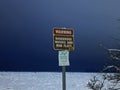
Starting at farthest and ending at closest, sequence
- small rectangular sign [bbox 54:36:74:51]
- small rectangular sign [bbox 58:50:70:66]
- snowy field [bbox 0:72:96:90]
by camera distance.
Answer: snowy field [bbox 0:72:96:90]
small rectangular sign [bbox 58:50:70:66]
small rectangular sign [bbox 54:36:74:51]

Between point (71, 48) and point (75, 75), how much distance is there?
1474cm

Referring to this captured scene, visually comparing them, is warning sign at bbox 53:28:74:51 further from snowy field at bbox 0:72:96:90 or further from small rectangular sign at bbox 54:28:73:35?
snowy field at bbox 0:72:96:90

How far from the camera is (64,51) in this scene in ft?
15.8

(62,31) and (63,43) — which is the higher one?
(62,31)

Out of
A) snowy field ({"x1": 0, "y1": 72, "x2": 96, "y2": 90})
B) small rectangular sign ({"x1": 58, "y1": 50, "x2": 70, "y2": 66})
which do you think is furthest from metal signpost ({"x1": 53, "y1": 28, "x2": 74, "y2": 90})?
snowy field ({"x1": 0, "y1": 72, "x2": 96, "y2": 90})

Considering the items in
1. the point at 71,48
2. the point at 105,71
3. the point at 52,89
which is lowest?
the point at 52,89

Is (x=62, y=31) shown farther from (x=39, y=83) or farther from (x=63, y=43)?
(x=39, y=83)

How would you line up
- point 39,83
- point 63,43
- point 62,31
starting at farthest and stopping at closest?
point 39,83 → point 62,31 → point 63,43

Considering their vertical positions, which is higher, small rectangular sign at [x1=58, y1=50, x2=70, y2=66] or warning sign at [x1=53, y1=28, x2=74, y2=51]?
warning sign at [x1=53, y1=28, x2=74, y2=51]

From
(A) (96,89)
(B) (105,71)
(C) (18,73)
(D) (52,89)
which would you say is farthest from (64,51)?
(C) (18,73)

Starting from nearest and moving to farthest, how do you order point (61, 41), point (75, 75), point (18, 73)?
point (61, 41) → point (75, 75) → point (18, 73)

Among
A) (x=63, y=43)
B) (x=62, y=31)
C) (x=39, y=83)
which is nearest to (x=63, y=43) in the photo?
(x=63, y=43)

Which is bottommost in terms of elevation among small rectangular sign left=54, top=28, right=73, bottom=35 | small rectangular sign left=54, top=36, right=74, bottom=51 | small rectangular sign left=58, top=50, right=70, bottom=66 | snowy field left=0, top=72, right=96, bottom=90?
snowy field left=0, top=72, right=96, bottom=90

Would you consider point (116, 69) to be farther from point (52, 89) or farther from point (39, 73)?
point (39, 73)
